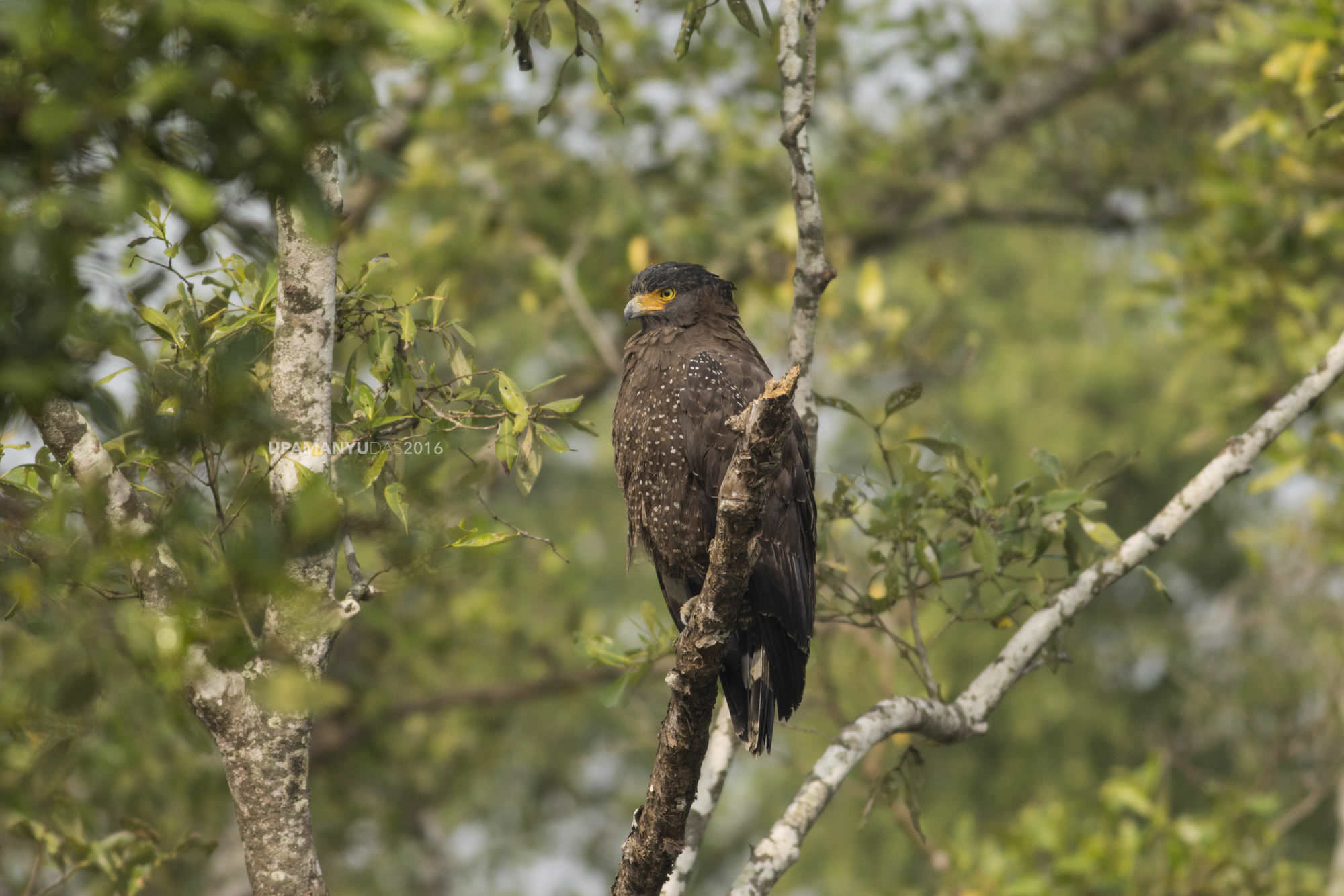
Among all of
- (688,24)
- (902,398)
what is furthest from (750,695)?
(688,24)

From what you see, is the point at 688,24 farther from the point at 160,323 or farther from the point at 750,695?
the point at 750,695

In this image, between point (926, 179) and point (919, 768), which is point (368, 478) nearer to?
point (919, 768)

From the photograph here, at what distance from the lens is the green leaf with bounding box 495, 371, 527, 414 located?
114 inches

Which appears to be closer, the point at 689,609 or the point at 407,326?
the point at 407,326

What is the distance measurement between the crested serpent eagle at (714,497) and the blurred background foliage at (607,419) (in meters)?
0.15

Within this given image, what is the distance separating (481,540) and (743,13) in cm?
166

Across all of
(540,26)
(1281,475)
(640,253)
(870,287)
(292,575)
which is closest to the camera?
(292,575)

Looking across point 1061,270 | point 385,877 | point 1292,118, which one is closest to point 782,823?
point 1292,118

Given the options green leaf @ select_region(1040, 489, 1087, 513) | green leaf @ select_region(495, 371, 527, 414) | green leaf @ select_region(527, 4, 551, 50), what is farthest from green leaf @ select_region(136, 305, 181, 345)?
green leaf @ select_region(1040, 489, 1087, 513)

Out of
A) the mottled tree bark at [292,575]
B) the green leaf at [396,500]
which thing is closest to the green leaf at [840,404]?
the green leaf at [396,500]

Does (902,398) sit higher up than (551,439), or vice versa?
(902,398)

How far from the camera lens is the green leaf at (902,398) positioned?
354cm

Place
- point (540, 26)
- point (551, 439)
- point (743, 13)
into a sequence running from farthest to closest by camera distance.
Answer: point (743, 13) → point (540, 26) → point (551, 439)

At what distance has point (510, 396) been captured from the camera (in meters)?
2.89
